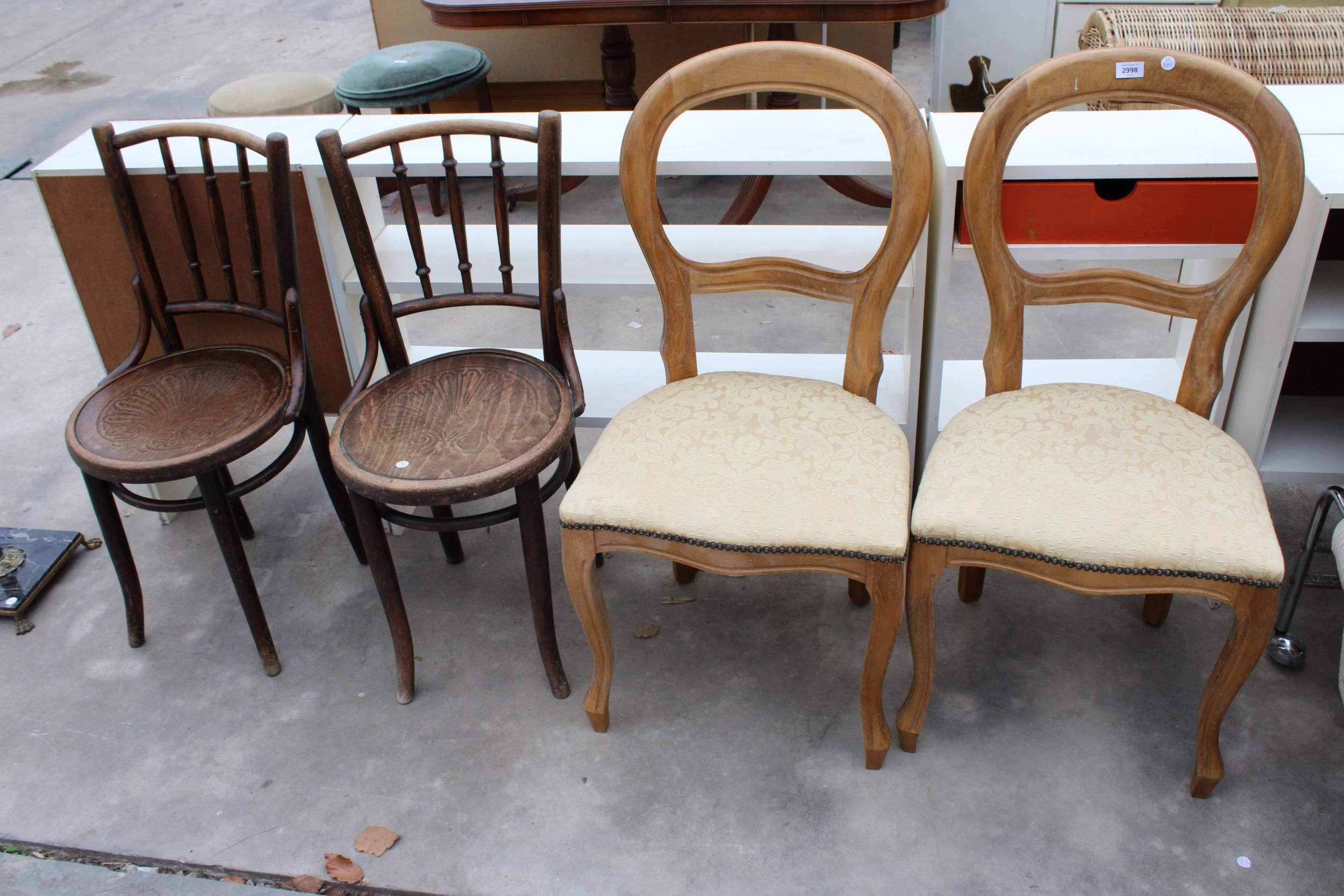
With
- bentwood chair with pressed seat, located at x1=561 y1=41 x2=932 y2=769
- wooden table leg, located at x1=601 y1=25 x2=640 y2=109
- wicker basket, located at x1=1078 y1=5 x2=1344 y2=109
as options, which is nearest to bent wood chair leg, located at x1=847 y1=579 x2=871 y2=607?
bentwood chair with pressed seat, located at x1=561 y1=41 x2=932 y2=769

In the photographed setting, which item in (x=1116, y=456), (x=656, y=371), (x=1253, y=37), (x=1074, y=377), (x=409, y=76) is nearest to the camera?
(x=1116, y=456)

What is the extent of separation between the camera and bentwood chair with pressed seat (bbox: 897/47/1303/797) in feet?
5.04

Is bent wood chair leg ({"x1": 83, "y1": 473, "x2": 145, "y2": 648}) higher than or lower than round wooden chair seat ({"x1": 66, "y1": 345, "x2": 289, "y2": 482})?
lower

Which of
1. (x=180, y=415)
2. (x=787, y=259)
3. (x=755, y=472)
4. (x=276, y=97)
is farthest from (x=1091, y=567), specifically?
(x=276, y=97)

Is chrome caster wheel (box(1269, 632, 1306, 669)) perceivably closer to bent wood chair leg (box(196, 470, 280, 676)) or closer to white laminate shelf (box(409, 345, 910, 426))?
white laminate shelf (box(409, 345, 910, 426))

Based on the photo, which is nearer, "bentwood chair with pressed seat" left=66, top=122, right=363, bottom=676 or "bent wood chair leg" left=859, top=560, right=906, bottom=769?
"bent wood chair leg" left=859, top=560, right=906, bottom=769

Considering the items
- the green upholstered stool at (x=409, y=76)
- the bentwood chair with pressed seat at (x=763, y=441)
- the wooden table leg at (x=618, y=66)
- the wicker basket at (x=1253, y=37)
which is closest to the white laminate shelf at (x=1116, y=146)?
the bentwood chair with pressed seat at (x=763, y=441)

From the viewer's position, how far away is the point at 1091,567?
1.54 metres

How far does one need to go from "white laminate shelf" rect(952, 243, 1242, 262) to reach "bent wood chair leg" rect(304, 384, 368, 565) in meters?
1.27

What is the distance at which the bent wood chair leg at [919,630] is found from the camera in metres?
1.63

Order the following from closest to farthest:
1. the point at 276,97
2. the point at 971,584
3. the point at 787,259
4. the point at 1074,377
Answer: the point at 787,259
the point at 971,584
the point at 1074,377
the point at 276,97

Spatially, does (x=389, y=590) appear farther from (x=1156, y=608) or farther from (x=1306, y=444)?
(x=1306, y=444)

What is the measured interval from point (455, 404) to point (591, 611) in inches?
17.9

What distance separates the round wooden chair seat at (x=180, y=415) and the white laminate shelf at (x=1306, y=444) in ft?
6.26
